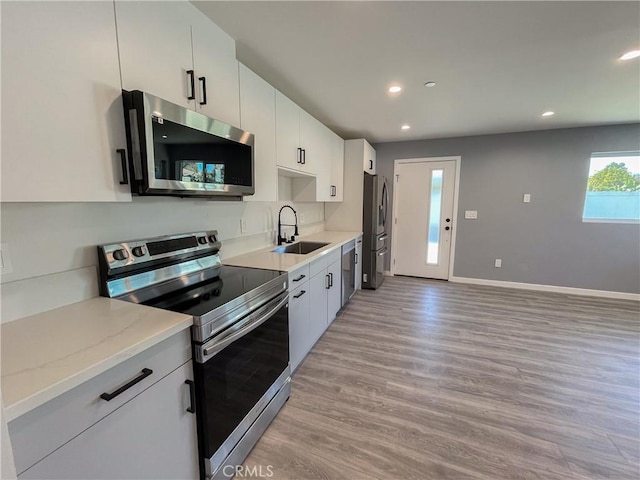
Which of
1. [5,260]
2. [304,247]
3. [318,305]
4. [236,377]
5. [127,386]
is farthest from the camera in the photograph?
[304,247]

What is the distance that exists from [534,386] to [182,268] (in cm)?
265

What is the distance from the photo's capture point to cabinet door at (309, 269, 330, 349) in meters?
2.37

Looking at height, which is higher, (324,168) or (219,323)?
(324,168)

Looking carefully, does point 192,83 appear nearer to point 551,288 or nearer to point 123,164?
point 123,164

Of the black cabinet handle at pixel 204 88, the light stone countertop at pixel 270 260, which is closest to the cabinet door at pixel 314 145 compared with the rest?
the light stone countertop at pixel 270 260

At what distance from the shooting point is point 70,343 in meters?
0.88

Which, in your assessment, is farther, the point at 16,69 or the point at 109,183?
the point at 109,183

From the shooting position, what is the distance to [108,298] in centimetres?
127

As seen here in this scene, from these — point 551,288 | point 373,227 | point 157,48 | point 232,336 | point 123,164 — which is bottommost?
point 551,288

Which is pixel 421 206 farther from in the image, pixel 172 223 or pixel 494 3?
pixel 172 223

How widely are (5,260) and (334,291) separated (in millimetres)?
2395

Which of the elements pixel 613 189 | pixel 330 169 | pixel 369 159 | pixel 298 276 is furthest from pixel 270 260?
pixel 613 189

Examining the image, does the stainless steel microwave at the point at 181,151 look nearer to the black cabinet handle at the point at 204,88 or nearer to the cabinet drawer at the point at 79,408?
the black cabinet handle at the point at 204,88

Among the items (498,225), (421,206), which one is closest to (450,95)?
(421,206)
